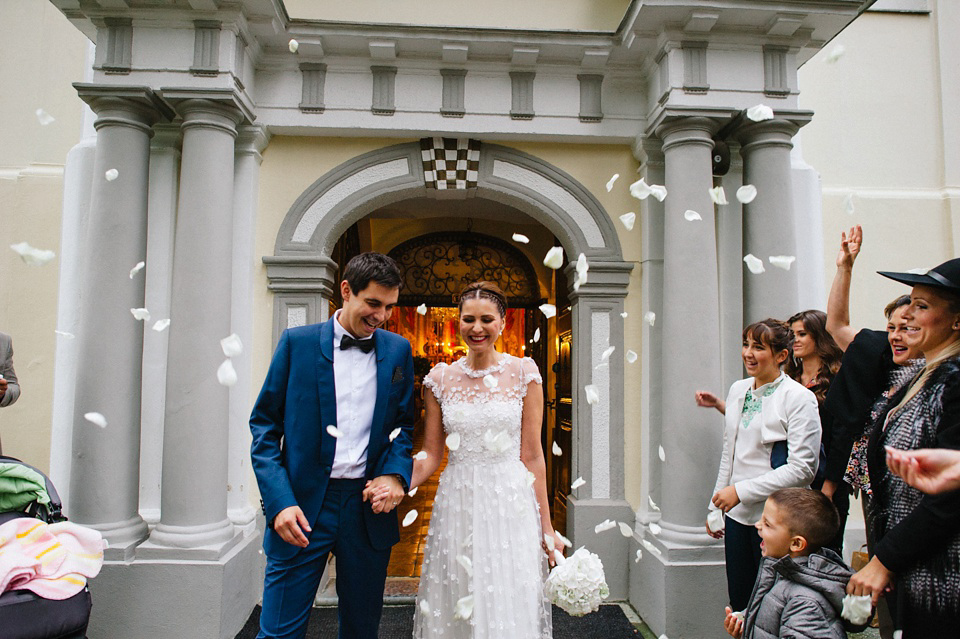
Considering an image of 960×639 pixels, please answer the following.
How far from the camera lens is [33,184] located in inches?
218

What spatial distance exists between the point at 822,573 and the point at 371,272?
6.87 ft

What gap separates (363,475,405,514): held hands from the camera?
254cm

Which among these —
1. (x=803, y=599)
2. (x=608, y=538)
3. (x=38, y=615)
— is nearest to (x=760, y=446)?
(x=803, y=599)

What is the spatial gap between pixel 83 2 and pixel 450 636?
4.87 meters

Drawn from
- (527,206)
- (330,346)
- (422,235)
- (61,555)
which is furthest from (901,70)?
(61,555)

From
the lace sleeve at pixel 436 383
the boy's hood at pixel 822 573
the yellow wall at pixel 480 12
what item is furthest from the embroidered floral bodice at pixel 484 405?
the yellow wall at pixel 480 12

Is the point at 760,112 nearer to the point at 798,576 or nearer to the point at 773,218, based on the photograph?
the point at 773,218

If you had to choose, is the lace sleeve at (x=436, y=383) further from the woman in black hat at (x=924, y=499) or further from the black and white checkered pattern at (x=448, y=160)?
the black and white checkered pattern at (x=448, y=160)

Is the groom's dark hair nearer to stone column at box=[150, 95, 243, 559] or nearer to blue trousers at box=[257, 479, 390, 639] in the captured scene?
blue trousers at box=[257, 479, 390, 639]

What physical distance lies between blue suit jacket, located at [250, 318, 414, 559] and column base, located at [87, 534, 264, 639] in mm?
1948

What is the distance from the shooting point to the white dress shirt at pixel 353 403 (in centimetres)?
269

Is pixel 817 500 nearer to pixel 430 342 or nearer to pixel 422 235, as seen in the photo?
pixel 422 235

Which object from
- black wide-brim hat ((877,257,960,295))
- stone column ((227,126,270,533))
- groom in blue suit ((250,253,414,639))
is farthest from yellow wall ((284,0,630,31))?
black wide-brim hat ((877,257,960,295))

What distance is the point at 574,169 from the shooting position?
525cm
